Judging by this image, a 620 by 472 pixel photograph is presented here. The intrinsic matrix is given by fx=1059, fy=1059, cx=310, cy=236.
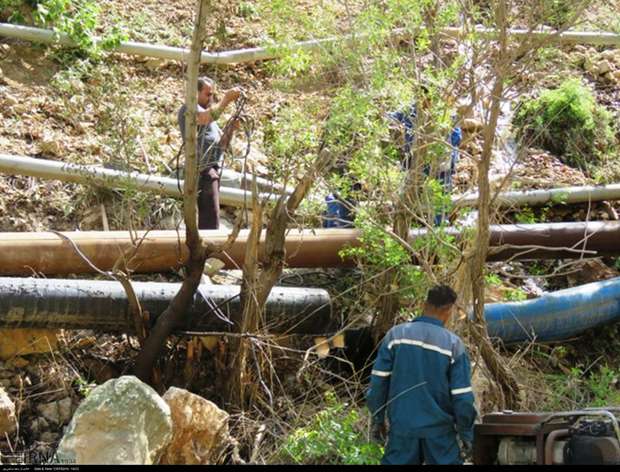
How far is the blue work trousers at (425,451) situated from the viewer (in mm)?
6430

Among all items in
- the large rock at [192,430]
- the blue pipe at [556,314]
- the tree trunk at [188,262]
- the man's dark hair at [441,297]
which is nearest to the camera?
the man's dark hair at [441,297]

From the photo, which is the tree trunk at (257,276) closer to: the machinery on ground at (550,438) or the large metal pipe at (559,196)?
the large metal pipe at (559,196)

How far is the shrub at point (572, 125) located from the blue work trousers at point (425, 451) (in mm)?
7167

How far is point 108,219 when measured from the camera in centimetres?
1099

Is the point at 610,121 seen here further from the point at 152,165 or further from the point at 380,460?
the point at 380,460

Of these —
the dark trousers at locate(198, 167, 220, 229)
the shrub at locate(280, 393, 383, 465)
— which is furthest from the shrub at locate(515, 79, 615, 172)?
the shrub at locate(280, 393, 383, 465)

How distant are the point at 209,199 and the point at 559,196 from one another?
372 centimetres

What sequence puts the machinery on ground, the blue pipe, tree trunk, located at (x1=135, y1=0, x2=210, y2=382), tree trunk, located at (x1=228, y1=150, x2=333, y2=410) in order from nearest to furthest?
the machinery on ground → tree trunk, located at (x1=135, y1=0, x2=210, y2=382) → tree trunk, located at (x1=228, y1=150, x2=333, y2=410) → the blue pipe

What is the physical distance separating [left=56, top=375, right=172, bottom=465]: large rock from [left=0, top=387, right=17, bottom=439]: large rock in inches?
49.6

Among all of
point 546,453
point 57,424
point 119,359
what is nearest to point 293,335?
point 119,359

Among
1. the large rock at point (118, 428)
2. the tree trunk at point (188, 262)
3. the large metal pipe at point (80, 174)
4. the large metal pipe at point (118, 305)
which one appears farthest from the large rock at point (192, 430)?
the large metal pipe at point (80, 174)

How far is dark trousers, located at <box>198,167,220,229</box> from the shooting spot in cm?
1022

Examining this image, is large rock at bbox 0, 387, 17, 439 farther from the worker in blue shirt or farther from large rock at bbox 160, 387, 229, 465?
the worker in blue shirt
